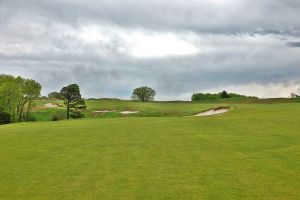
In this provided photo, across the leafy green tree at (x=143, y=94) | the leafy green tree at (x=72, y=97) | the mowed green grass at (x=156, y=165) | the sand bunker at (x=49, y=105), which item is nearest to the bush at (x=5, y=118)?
the leafy green tree at (x=72, y=97)

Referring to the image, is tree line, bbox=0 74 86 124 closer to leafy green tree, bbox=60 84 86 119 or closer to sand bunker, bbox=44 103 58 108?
leafy green tree, bbox=60 84 86 119

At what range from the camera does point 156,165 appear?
20.7 meters

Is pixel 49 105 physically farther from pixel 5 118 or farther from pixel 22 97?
pixel 5 118

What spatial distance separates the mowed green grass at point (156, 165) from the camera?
1567 centimetres

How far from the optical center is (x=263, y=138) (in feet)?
99.5

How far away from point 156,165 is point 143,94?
158 m

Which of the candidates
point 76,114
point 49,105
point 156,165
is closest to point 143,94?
point 49,105

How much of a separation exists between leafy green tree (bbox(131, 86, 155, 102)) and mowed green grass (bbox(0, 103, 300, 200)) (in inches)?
5635

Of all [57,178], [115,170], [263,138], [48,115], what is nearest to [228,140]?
[263,138]

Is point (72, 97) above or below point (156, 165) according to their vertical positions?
above

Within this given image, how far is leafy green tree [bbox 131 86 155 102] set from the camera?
179 meters

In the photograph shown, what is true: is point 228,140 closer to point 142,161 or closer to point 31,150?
point 142,161

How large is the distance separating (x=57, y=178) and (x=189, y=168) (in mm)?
6236

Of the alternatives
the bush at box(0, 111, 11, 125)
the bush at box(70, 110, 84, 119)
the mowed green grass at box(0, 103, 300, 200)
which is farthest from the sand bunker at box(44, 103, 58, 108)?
the mowed green grass at box(0, 103, 300, 200)
